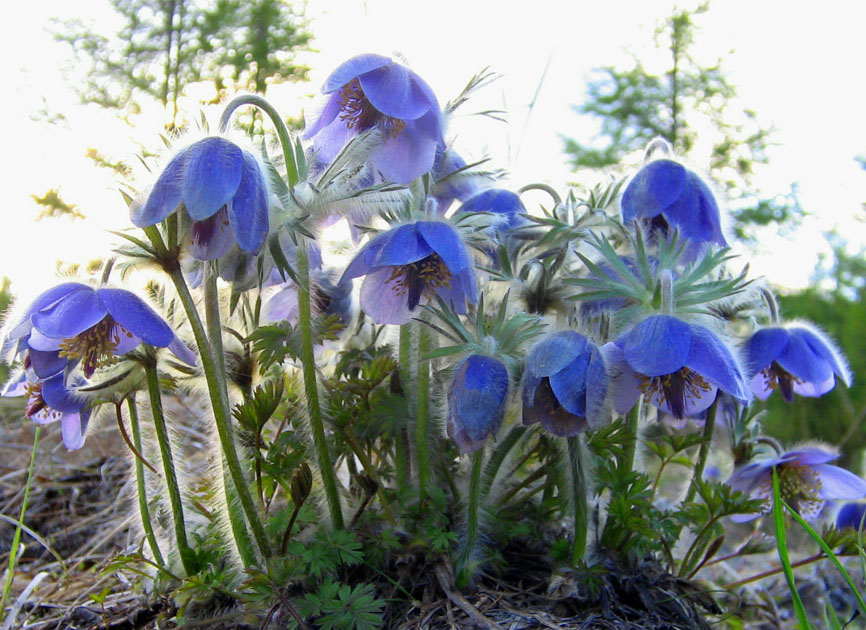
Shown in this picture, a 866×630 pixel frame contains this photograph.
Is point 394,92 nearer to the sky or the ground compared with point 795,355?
nearer to the sky

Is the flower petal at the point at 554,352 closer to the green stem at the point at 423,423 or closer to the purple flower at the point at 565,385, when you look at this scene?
the purple flower at the point at 565,385

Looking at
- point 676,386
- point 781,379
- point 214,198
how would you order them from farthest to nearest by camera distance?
point 781,379, point 676,386, point 214,198

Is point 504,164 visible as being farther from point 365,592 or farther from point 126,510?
point 126,510

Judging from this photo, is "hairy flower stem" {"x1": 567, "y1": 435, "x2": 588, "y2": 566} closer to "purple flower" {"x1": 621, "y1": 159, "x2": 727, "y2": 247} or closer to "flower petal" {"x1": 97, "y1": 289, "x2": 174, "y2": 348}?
"purple flower" {"x1": 621, "y1": 159, "x2": 727, "y2": 247}

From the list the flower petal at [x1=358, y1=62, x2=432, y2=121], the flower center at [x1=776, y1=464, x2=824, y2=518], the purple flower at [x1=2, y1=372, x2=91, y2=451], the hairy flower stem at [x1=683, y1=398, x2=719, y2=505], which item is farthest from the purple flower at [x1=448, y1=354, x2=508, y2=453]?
the flower center at [x1=776, y1=464, x2=824, y2=518]

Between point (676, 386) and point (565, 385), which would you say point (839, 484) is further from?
point (565, 385)

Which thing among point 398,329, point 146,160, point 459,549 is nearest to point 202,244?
point 146,160

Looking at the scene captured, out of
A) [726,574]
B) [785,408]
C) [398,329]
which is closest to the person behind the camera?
[398,329]

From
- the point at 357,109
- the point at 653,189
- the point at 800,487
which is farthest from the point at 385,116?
the point at 800,487
